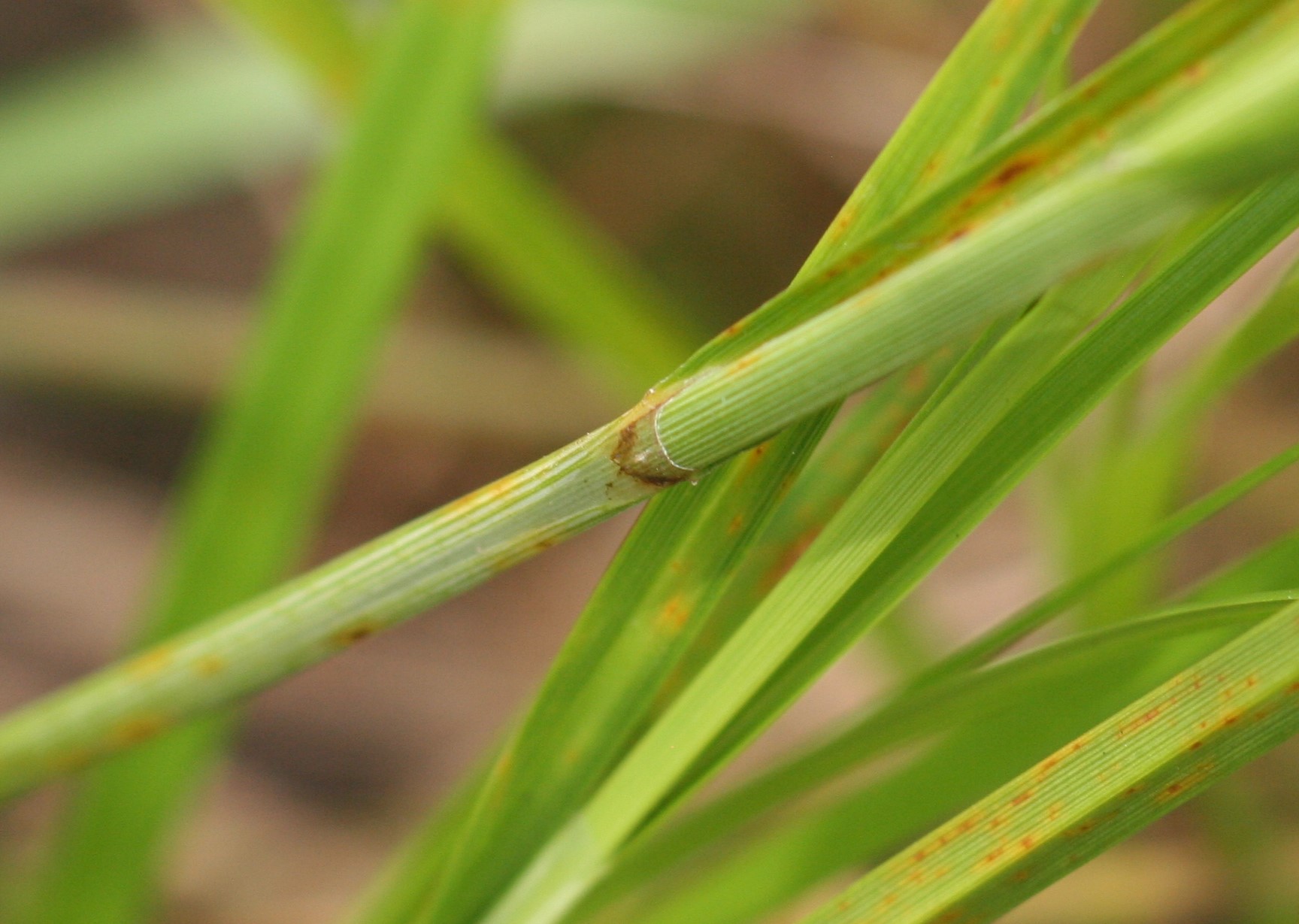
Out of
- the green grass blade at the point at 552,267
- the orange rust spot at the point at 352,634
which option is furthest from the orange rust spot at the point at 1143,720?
the green grass blade at the point at 552,267

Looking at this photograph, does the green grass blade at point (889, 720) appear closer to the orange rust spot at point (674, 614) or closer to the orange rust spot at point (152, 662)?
the orange rust spot at point (674, 614)

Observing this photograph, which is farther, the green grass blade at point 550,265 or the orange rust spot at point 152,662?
→ the green grass blade at point 550,265

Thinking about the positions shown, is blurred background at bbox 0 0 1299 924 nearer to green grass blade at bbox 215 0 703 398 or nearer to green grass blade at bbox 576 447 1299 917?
green grass blade at bbox 215 0 703 398

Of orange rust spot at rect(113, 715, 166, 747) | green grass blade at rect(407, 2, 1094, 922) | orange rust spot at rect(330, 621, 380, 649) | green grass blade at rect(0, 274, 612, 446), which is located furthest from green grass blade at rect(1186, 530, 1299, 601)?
green grass blade at rect(0, 274, 612, 446)

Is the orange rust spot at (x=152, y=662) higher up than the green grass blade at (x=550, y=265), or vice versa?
the green grass blade at (x=550, y=265)

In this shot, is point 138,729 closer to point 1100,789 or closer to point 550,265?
point 1100,789

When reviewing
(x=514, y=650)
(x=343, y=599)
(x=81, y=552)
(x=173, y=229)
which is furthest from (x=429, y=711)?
(x=343, y=599)
